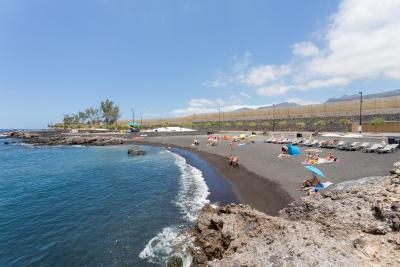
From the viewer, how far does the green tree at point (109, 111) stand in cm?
12081

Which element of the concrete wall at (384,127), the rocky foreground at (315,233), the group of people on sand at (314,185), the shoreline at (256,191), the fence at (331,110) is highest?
the fence at (331,110)

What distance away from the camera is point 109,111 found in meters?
122

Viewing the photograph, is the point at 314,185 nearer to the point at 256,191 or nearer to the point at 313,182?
the point at 313,182

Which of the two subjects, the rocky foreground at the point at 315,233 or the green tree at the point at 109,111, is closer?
the rocky foreground at the point at 315,233

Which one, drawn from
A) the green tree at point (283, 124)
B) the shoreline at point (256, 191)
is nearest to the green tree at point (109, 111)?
the green tree at point (283, 124)

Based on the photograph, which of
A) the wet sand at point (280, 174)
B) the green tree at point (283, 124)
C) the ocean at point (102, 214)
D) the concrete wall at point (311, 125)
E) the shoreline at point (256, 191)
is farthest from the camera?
the green tree at point (283, 124)

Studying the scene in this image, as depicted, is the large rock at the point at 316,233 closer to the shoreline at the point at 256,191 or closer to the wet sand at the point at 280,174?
the shoreline at the point at 256,191

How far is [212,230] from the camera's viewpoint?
9.90m

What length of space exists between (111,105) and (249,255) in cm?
12490

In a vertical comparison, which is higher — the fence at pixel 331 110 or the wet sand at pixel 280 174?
the fence at pixel 331 110

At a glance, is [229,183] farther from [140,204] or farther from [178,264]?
[178,264]

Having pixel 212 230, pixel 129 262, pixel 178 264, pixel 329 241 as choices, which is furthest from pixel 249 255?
pixel 129 262

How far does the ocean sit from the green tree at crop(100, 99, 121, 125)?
97575mm

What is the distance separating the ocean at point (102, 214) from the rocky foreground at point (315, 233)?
2.49 meters
